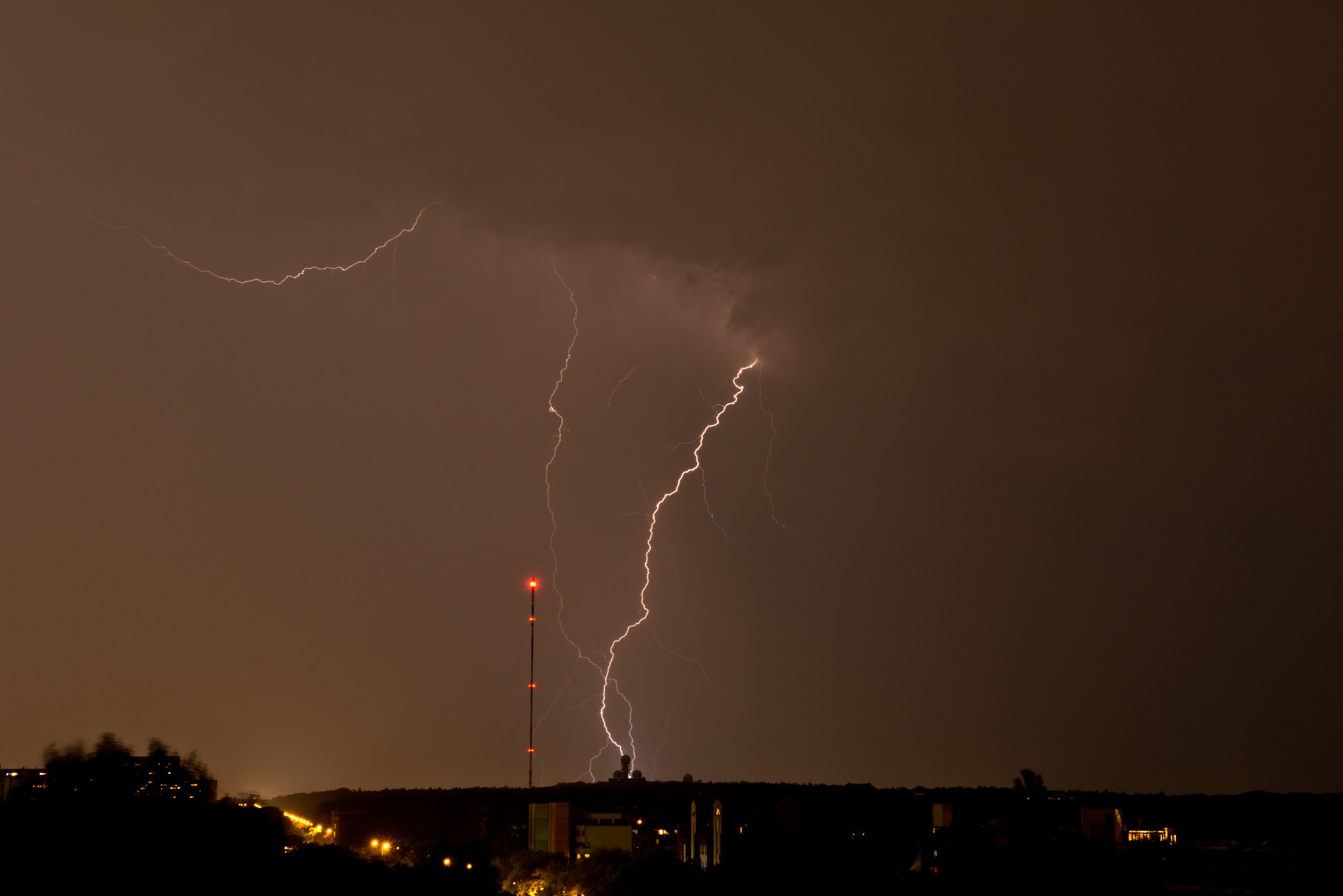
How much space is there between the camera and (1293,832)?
180 feet

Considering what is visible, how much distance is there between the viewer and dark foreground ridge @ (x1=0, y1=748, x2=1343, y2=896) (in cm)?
2283

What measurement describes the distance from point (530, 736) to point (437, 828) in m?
35.5

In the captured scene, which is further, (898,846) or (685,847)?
(685,847)

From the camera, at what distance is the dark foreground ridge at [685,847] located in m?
22.8

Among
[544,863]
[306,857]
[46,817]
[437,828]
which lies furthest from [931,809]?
[437,828]

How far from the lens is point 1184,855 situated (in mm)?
28375

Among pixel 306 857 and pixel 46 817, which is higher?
pixel 46 817

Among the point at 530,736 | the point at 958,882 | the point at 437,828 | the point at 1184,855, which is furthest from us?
the point at 437,828

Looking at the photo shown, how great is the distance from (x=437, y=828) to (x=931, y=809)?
5118 centimetres

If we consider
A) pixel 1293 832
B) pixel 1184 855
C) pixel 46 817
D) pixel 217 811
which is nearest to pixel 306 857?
pixel 217 811

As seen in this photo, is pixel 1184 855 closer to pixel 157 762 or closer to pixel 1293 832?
pixel 1293 832

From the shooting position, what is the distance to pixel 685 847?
54.3 m

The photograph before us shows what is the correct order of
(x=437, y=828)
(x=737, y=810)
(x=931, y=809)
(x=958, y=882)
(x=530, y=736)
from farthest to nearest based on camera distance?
(x=437, y=828), (x=530, y=736), (x=737, y=810), (x=931, y=809), (x=958, y=882)

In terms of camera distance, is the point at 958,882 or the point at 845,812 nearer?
the point at 958,882
